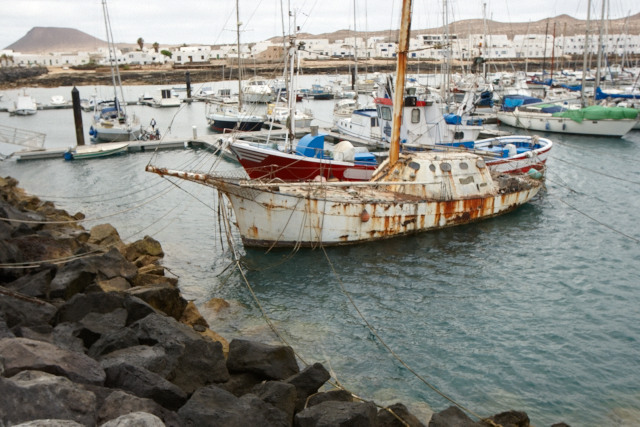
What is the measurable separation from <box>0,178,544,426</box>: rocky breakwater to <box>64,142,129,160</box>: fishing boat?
26.0 m

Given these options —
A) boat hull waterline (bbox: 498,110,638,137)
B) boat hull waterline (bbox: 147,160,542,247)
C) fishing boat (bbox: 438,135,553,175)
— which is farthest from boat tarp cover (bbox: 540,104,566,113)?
boat hull waterline (bbox: 147,160,542,247)

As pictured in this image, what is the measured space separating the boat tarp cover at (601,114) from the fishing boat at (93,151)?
1481 inches

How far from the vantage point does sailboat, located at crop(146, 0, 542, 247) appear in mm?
20250

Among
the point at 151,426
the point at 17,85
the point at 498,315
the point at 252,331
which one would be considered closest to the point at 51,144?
the point at 252,331

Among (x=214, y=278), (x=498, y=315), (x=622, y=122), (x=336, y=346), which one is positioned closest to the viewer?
(x=336, y=346)

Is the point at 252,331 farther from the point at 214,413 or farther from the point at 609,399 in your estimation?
the point at 609,399

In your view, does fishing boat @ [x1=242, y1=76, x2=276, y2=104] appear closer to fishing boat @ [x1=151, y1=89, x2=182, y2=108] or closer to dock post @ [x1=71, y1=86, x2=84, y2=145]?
dock post @ [x1=71, y1=86, x2=84, y2=145]

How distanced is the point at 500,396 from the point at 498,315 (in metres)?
4.18

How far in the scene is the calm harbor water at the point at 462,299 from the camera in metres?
12.7

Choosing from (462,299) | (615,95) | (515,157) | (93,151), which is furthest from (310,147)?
(615,95)

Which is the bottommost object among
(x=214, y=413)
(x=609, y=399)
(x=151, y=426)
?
(x=609, y=399)

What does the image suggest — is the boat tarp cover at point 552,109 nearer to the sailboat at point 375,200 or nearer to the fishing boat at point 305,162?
the fishing boat at point 305,162

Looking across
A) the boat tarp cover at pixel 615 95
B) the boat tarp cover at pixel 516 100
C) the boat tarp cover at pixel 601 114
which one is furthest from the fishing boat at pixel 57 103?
the boat tarp cover at pixel 615 95

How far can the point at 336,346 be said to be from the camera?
564 inches
